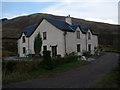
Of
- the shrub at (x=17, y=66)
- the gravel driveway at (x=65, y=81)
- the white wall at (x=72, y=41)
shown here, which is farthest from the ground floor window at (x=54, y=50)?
the gravel driveway at (x=65, y=81)

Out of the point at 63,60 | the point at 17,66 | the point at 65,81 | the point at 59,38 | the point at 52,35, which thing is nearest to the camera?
the point at 65,81

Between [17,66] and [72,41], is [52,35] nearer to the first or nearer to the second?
[72,41]

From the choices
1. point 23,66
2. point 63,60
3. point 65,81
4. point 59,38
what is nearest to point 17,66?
point 23,66

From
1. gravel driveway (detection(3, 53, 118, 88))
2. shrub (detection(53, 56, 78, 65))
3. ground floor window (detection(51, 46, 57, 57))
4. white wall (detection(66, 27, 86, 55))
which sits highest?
white wall (detection(66, 27, 86, 55))

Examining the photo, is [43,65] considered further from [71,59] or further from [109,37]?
[109,37]

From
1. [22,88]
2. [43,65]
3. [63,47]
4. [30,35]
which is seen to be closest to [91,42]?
[63,47]

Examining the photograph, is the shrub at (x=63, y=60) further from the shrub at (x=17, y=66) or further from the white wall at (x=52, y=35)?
the white wall at (x=52, y=35)

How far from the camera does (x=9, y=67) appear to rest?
14.2 metres

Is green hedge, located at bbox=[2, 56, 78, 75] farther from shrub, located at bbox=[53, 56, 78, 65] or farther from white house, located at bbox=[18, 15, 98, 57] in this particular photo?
white house, located at bbox=[18, 15, 98, 57]

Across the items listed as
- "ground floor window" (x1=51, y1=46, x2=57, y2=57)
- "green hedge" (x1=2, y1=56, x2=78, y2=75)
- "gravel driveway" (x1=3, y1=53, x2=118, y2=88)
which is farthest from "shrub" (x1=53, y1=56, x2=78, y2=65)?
"ground floor window" (x1=51, y1=46, x2=57, y2=57)

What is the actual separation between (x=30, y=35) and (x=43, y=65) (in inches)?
766

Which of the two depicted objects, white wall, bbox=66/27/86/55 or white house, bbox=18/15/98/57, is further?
white wall, bbox=66/27/86/55

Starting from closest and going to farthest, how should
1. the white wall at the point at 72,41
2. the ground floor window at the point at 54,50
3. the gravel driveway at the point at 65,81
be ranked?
the gravel driveway at the point at 65,81, the white wall at the point at 72,41, the ground floor window at the point at 54,50

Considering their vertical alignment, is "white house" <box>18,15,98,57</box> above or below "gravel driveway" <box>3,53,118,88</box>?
above
